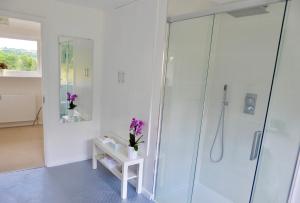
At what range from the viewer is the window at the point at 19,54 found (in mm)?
4359

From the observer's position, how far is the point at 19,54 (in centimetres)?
452

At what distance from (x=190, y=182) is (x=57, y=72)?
234cm

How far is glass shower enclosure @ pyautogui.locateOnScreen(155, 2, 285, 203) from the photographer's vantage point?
85.0 inches

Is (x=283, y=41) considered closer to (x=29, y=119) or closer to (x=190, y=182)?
(x=190, y=182)

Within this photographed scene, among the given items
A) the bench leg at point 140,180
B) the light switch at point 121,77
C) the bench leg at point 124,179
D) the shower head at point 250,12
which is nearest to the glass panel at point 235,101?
the shower head at point 250,12

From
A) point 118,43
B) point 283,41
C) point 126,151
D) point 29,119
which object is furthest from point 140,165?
point 29,119

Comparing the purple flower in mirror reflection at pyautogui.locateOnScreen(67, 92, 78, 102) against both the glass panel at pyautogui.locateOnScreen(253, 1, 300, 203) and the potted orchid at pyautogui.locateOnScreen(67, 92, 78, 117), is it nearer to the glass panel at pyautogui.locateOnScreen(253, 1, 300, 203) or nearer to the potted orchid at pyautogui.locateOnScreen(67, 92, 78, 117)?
the potted orchid at pyautogui.locateOnScreen(67, 92, 78, 117)

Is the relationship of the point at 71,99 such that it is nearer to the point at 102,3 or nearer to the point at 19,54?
the point at 102,3

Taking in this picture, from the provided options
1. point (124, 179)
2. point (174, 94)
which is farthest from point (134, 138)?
point (174, 94)

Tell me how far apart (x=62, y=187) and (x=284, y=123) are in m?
2.53

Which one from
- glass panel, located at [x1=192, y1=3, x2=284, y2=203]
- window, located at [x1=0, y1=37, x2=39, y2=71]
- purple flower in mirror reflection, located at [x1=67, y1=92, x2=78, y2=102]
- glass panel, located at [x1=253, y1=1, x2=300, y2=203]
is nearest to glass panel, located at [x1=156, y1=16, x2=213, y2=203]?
glass panel, located at [x1=192, y1=3, x2=284, y2=203]

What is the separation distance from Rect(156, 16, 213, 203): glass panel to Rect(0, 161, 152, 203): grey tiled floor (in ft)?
1.44

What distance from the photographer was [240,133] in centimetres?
237

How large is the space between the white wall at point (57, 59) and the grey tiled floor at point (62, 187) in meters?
0.30
